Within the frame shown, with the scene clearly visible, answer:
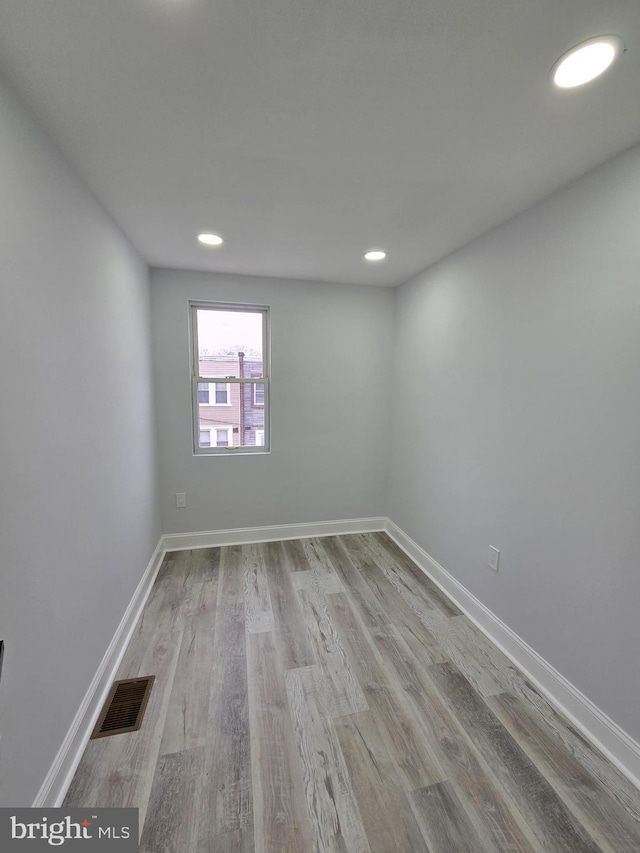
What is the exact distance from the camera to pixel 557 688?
1.62 m

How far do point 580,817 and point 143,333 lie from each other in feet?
10.6

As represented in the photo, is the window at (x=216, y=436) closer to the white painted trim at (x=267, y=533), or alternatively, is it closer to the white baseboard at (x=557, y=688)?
the white painted trim at (x=267, y=533)

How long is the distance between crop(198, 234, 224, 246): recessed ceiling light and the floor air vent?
245 cm

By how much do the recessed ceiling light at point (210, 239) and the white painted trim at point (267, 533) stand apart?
2.31 metres

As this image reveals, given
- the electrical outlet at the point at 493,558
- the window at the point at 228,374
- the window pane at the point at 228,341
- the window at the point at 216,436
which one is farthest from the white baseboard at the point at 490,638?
the window pane at the point at 228,341

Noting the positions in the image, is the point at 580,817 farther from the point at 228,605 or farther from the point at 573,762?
the point at 228,605

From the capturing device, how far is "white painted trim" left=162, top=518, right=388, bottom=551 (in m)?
3.01

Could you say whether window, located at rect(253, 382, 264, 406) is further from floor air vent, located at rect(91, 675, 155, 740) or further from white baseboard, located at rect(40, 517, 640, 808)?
floor air vent, located at rect(91, 675, 155, 740)

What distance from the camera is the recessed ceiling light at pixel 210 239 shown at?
6.84 feet

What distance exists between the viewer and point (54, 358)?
4.10 feet

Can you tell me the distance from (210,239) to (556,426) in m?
2.21

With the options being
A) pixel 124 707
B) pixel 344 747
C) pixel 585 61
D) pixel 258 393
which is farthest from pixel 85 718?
pixel 585 61

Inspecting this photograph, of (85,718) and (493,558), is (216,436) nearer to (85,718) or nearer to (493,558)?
(85,718)

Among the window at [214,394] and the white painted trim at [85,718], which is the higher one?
the window at [214,394]
